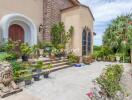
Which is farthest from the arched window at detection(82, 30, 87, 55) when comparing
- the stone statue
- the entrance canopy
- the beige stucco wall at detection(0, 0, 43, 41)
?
the stone statue

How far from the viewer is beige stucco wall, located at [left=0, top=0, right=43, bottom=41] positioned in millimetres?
11375

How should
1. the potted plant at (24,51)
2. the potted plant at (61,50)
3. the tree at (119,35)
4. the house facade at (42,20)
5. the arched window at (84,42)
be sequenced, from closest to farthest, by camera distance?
the potted plant at (24,51), the house facade at (42,20), the potted plant at (61,50), the arched window at (84,42), the tree at (119,35)

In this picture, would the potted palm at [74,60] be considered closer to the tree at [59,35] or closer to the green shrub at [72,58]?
the green shrub at [72,58]

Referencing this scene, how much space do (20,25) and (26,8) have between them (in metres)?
1.32

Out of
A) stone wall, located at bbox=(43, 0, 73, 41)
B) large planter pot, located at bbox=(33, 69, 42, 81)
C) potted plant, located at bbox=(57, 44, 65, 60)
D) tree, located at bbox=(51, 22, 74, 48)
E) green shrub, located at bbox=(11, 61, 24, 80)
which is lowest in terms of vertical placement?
large planter pot, located at bbox=(33, 69, 42, 81)

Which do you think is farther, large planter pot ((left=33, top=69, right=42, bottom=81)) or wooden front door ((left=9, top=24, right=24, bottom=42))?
wooden front door ((left=9, top=24, right=24, bottom=42))

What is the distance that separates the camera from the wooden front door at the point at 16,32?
40.0ft

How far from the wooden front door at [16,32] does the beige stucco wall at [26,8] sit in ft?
3.52

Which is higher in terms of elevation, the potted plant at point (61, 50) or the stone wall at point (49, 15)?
the stone wall at point (49, 15)

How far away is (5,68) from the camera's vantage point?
6.35 metres

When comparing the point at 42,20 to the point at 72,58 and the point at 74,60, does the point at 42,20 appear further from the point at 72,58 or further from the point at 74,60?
the point at 74,60

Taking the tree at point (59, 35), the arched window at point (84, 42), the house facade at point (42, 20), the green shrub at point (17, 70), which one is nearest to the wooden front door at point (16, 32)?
the house facade at point (42, 20)

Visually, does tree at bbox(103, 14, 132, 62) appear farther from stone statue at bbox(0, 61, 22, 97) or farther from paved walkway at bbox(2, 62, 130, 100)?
stone statue at bbox(0, 61, 22, 97)

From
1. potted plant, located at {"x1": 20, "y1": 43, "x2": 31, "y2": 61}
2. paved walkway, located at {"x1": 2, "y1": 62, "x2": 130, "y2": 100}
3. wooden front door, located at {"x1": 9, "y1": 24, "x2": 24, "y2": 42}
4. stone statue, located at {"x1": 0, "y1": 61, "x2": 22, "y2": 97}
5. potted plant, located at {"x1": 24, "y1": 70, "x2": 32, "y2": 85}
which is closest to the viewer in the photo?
paved walkway, located at {"x1": 2, "y1": 62, "x2": 130, "y2": 100}
